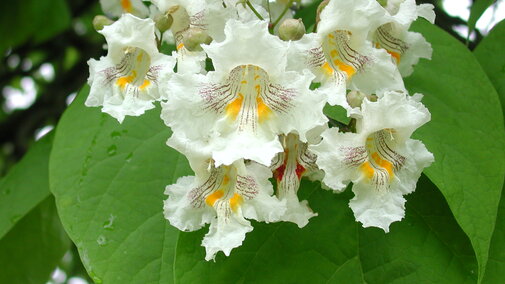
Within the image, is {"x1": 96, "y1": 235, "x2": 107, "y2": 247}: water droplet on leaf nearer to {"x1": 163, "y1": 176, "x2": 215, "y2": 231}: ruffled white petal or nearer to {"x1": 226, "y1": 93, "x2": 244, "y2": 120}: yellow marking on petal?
{"x1": 163, "y1": 176, "x2": 215, "y2": 231}: ruffled white petal

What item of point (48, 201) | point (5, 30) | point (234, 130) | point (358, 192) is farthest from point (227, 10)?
point (5, 30)

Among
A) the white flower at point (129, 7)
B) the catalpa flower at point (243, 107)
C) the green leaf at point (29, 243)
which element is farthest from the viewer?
the green leaf at point (29, 243)

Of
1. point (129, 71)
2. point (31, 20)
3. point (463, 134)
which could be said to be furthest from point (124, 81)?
point (31, 20)

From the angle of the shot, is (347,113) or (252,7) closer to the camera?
(347,113)

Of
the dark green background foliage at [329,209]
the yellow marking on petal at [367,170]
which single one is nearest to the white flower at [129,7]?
the dark green background foliage at [329,209]

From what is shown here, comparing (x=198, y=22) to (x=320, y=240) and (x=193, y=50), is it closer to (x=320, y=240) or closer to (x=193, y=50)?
(x=193, y=50)

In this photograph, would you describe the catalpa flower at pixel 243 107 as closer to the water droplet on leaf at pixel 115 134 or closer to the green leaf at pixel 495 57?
the water droplet on leaf at pixel 115 134
